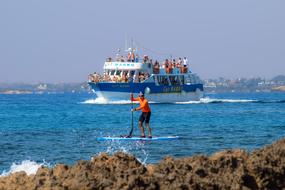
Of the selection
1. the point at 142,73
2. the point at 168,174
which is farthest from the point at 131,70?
the point at 168,174

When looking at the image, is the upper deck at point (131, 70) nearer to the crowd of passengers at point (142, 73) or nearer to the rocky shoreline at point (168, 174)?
the crowd of passengers at point (142, 73)

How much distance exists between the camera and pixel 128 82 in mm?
57469

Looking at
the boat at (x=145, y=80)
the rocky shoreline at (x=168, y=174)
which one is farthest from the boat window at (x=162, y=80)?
the rocky shoreline at (x=168, y=174)

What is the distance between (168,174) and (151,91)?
5316 cm

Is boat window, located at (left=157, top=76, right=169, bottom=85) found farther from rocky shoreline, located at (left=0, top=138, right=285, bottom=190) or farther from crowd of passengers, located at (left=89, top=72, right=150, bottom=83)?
rocky shoreline, located at (left=0, top=138, right=285, bottom=190)

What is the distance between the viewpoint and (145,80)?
59031mm

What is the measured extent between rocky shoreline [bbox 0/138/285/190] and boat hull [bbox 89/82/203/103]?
160 ft

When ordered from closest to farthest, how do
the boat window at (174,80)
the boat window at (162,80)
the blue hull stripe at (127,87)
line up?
the blue hull stripe at (127,87)
the boat window at (162,80)
the boat window at (174,80)

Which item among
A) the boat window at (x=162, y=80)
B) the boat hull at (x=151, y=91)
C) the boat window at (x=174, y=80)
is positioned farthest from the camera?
the boat window at (x=174, y=80)

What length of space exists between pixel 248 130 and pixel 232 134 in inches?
92.5

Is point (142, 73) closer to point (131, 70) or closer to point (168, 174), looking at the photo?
point (131, 70)

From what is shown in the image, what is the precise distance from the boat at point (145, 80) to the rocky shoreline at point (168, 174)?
1925 inches

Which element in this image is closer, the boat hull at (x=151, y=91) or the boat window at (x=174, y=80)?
the boat hull at (x=151, y=91)

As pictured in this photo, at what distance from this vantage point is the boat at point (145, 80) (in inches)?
2287
